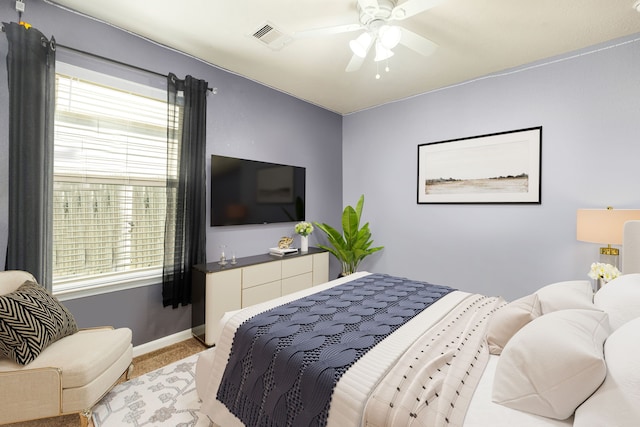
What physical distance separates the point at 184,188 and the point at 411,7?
2.19 meters

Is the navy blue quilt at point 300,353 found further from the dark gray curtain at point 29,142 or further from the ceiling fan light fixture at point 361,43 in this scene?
the ceiling fan light fixture at point 361,43

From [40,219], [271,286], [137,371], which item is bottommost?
[137,371]

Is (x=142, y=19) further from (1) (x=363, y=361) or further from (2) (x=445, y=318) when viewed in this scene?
(2) (x=445, y=318)

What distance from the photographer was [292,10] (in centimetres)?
203

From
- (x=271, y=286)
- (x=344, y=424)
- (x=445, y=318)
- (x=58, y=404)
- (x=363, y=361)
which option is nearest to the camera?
(x=344, y=424)

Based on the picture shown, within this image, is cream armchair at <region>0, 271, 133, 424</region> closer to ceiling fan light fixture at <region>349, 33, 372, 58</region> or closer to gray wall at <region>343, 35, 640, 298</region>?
ceiling fan light fixture at <region>349, 33, 372, 58</region>

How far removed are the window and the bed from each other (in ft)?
4.35

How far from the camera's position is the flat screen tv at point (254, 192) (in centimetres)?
288

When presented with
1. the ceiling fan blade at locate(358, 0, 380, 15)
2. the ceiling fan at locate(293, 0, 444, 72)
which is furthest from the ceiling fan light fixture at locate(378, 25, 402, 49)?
the ceiling fan blade at locate(358, 0, 380, 15)

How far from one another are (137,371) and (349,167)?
3.41m

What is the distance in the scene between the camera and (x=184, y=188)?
256 cm

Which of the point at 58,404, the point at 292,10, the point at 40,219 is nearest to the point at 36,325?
the point at 58,404

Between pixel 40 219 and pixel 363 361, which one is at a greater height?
pixel 40 219

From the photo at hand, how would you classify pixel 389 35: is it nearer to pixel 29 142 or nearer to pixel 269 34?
pixel 269 34
